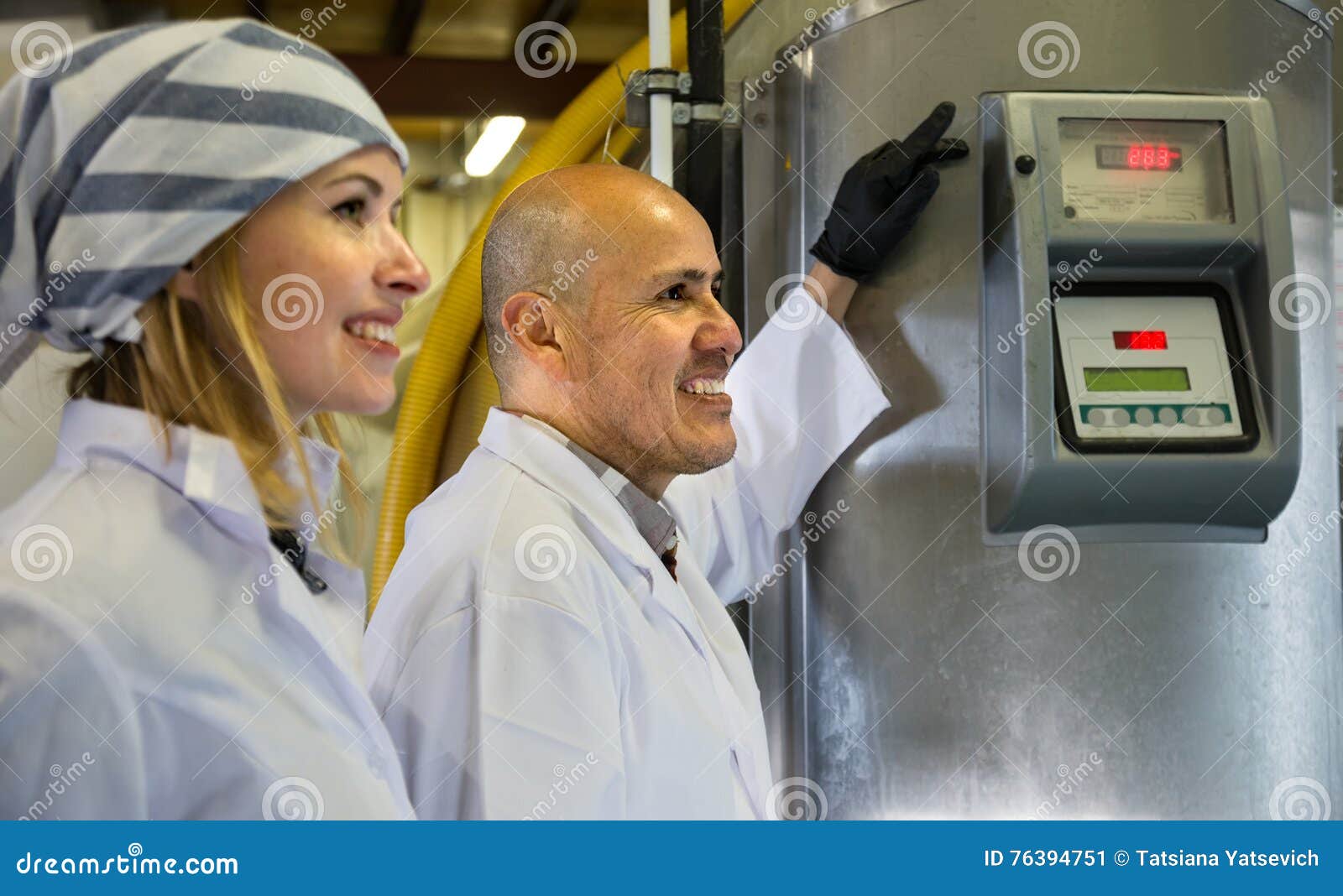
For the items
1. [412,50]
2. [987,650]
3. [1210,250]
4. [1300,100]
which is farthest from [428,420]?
[1300,100]

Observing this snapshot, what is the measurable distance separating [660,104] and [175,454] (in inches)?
36.2

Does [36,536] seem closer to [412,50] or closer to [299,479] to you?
[299,479]

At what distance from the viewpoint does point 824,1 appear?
188cm

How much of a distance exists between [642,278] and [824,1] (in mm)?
679

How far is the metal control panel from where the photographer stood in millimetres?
1523

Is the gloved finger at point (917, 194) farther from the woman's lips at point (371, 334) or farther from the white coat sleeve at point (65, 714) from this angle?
the white coat sleeve at point (65, 714)

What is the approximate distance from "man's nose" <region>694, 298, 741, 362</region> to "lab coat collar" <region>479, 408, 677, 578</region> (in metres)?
0.20
